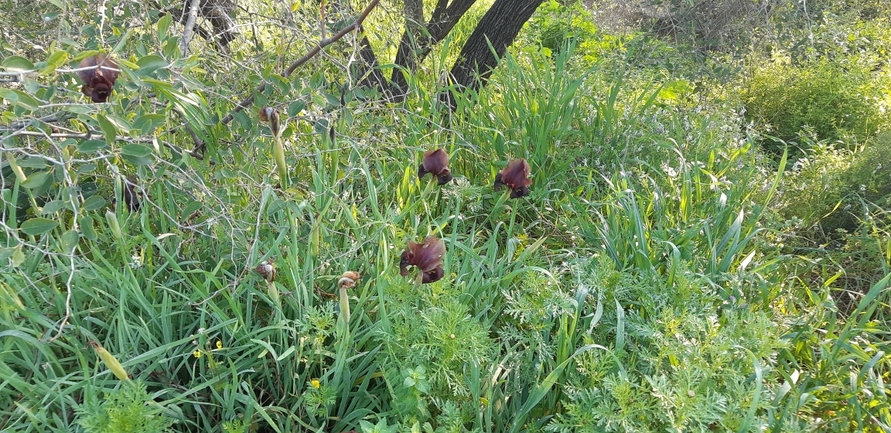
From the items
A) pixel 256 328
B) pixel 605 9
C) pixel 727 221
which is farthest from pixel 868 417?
pixel 605 9

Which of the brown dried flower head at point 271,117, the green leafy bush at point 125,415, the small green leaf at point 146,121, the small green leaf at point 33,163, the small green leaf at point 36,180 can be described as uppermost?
the brown dried flower head at point 271,117

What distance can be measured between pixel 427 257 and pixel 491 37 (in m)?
2.33

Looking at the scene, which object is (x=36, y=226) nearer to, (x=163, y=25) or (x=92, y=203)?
(x=92, y=203)

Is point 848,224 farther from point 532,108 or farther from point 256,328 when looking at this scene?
point 256,328

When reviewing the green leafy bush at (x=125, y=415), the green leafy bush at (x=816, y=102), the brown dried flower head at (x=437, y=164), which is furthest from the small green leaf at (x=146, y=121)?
the green leafy bush at (x=816, y=102)

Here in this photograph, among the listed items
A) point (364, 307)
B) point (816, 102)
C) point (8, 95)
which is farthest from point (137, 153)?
point (816, 102)

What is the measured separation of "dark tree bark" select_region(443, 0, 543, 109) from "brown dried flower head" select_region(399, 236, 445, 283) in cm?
189

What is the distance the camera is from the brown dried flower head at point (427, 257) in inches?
48.0

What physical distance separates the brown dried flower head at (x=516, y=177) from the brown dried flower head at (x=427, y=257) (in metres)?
0.44

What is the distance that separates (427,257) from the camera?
48.3 inches

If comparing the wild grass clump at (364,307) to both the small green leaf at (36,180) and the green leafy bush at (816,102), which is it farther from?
the green leafy bush at (816,102)

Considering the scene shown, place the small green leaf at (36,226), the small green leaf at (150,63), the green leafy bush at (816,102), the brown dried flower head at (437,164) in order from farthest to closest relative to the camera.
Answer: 1. the green leafy bush at (816,102)
2. the brown dried flower head at (437,164)
3. the small green leaf at (150,63)
4. the small green leaf at (36,226)

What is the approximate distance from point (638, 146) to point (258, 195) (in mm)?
1712

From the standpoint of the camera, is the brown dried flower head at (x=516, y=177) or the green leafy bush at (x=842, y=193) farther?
the green leafy bush at (x=842, y=193)
